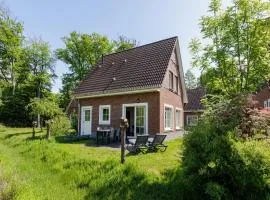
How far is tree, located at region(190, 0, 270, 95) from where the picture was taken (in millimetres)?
9023

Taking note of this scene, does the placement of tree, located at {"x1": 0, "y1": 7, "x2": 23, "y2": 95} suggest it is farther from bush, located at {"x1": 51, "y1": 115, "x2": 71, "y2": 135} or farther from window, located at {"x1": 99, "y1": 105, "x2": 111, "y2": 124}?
window, located at {"x1": 99, "y1": 105, "x2": 111, "y2": 124}

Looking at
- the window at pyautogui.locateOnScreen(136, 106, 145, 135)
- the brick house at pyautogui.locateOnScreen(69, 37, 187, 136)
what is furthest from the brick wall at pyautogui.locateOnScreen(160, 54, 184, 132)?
the window at pyautogui.locateOnScreen(136, 106, 145, 135)

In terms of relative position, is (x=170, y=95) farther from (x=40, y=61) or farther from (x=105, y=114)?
(x=40, y=61)

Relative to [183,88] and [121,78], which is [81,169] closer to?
[121,78]

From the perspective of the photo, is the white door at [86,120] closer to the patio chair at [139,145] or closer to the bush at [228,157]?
the patio chair at [139,145]

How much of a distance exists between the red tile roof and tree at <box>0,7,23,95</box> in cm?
1925

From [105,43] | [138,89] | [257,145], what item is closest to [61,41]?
[105,43]

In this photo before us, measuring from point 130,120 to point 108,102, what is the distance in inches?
92.8

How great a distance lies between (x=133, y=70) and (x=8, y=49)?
25.1 meters

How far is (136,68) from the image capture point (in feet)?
58.4

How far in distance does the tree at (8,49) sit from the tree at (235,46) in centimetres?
3100

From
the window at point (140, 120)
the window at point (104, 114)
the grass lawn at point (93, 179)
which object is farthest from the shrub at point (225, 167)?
the window at point (104, 114)

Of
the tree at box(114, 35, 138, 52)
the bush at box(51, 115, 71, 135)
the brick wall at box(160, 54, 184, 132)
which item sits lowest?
the bush at box(51, 115, 71, 135)

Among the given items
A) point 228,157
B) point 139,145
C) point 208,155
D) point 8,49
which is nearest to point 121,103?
point 139,145
